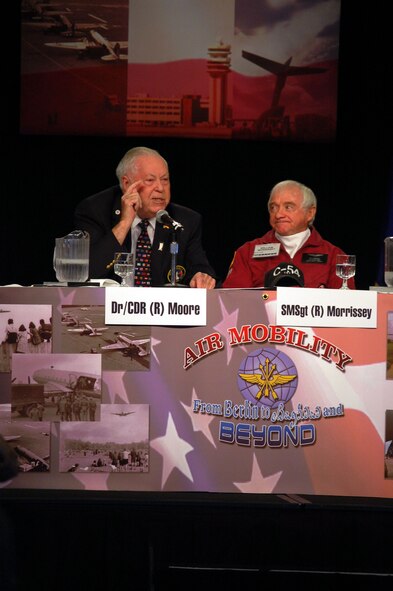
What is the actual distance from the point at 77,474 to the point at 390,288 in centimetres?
108

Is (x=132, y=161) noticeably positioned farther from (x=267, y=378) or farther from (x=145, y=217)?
(x=267, y=378)

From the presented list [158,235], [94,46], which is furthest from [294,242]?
[94,46]

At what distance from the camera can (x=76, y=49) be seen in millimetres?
5367

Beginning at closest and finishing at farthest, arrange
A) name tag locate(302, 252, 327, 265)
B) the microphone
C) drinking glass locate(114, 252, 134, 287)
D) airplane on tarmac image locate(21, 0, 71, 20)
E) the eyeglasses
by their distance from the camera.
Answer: drinking glass locate(114, 252, 134, 287)
the microphone
name tag locate(302, 252, 327, 265)
the eyeglasses
airplane on tarmac image locate(21, 0, 71, 20)

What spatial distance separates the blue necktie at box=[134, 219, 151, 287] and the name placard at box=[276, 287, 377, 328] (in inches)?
56.7

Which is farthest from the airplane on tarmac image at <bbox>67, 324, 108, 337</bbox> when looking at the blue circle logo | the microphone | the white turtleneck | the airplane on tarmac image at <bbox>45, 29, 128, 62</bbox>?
the airplane on tarmac image at <bbox>45, 29, 128, 62</bbox>

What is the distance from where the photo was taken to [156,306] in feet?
8.78

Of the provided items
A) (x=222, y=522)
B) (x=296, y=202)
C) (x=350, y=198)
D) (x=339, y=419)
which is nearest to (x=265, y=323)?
(x=339, y=419)

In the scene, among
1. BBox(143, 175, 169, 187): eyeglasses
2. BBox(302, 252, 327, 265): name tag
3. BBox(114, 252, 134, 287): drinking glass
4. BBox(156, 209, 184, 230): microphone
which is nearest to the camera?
BBox(114, 252, 134, 287): drinking glass

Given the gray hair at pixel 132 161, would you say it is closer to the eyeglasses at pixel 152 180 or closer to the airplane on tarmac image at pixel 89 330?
the eyeglasses at pixel 152 180

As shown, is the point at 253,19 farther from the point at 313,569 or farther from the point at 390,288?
the point at 313,569

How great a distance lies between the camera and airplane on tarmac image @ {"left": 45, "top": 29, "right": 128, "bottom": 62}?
536cm

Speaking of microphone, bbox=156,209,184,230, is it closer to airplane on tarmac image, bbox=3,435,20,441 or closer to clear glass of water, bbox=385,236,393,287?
clear glass of water, bbox=385,236,393,287

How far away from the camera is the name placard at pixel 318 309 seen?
2697mm
